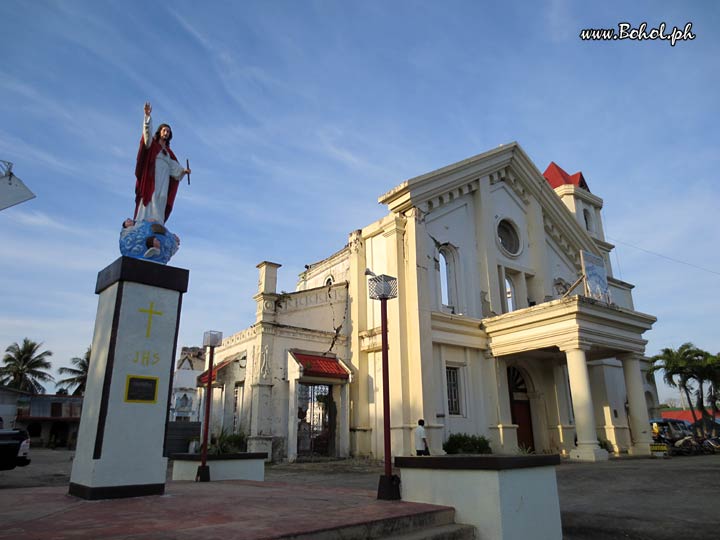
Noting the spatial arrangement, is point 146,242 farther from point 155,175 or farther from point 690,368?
point 690,368

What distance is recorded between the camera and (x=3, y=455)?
9820mm

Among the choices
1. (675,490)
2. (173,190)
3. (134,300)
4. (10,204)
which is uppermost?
(10,204)

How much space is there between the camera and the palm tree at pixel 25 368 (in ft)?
156

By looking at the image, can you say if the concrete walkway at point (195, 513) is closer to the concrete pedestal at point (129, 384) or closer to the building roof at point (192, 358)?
the concrete pedestal at point (129, 384)

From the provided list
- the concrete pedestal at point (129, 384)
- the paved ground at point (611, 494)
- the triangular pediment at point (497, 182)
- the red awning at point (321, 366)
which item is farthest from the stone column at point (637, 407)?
the concrete pedestal at point (129, 384)

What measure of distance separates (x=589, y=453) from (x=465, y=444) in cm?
385

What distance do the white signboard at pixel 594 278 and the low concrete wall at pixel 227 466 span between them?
13.0 m

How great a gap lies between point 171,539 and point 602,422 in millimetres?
21420

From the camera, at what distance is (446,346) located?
18.1 m

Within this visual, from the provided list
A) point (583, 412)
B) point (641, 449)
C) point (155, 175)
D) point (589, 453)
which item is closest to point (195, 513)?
point (155, 175)

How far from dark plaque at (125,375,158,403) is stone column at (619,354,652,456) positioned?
17412 millimetres

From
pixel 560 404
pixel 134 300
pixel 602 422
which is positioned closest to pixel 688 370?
pixel 602 422

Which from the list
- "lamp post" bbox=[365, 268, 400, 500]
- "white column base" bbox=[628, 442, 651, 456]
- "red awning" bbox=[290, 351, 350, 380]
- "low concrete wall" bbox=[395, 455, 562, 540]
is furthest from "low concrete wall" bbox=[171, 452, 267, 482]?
"white column base" bbox=[628, 442, 651, 456]

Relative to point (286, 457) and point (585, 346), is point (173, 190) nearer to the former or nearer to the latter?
point (286, 457)
